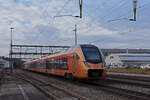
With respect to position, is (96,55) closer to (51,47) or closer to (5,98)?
(5,98)

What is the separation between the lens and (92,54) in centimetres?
1880

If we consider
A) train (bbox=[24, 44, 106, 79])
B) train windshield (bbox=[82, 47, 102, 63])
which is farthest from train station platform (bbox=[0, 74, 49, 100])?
train windshield (bbox=[82, 47, 102, 63])

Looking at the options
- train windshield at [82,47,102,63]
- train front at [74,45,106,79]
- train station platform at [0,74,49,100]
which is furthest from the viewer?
train windshield at [82,47,102,63]

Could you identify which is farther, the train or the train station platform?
the train

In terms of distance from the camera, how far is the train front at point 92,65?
17.8 metres

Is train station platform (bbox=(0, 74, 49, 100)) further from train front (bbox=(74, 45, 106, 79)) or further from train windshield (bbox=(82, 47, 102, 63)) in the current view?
train windshield (bbox=(82, 47, 102, 63))

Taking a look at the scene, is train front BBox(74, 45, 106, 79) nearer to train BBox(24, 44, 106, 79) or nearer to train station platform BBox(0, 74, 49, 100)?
train BBox(24, 44, 106, 79)

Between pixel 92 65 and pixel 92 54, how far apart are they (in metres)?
1.16

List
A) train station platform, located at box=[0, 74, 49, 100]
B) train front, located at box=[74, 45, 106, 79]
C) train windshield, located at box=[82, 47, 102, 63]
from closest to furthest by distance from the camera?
train station platform, located at box=[0, 74, 49, 100], train front, located at box=[74, 45, 106, 79], train windshield, located at box=[82, 47, 102, 63]

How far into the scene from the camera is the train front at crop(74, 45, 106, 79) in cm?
1778

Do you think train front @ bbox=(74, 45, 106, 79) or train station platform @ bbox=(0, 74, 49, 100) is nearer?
train station platform @ bbox=(0, 74, 49, 100)

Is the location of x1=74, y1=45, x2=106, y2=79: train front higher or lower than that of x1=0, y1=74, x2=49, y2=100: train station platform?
higher

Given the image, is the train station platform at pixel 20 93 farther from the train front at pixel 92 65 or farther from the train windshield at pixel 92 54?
the train windshield at pixel 92 54

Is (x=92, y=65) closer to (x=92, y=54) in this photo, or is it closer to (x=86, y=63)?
(x=86, y=63)
